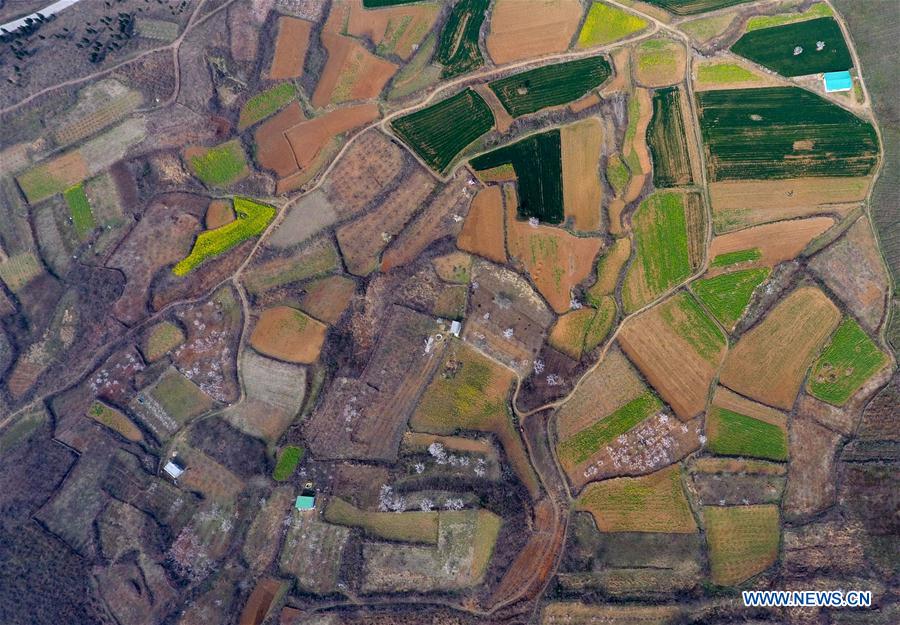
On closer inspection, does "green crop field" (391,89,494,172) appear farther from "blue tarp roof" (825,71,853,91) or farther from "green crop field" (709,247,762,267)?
"blue tarp roof" (825,71,853,91)

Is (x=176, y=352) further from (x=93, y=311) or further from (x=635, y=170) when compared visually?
(x=635, y=170)

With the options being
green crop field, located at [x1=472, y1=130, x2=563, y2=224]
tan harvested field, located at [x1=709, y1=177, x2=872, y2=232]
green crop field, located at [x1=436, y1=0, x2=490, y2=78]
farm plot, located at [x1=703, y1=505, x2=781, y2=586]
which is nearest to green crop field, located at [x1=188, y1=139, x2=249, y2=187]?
green crop field, located at [x1=436, y1=0, x2=490, y2=78]

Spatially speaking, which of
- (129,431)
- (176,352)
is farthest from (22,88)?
(129,431)

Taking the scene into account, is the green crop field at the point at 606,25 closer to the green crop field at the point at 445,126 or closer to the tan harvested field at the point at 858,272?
the green crop field at the point at 445,126

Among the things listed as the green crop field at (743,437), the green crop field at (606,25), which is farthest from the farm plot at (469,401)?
the green crop field at (606,25)

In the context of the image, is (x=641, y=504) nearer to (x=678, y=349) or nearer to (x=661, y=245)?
(x=678, y=349)
